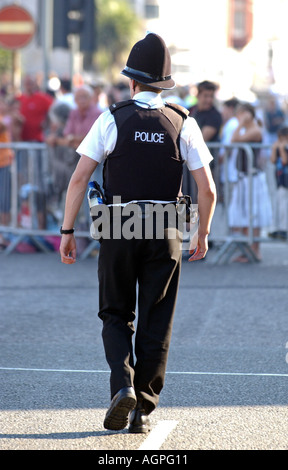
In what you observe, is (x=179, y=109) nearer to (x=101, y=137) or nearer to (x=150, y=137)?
(x=150, y=137)

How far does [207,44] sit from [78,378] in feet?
289

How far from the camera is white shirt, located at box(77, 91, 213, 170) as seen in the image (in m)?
4.81

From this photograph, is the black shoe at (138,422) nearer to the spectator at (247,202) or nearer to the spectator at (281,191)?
the spectator at (247,202)

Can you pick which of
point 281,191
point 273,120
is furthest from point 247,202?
point 273,120

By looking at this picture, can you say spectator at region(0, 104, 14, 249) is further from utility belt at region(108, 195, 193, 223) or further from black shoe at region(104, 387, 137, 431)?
black shoe at region(104, 387, 137, 431)

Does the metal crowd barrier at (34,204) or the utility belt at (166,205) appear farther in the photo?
the metal crowd barrier at (34,204)

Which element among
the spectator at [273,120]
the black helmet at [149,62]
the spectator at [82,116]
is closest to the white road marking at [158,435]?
the black helmet at [149,62]

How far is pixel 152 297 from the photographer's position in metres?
4.94

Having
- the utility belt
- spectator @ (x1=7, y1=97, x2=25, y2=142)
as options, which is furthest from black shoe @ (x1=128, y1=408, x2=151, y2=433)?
spectator @ (x1=7, y1=97, x2=25, y2=142)

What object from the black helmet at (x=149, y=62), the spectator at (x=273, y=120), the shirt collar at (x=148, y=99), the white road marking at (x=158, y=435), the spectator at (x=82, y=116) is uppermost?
the black helmet at (x=149, y=62)

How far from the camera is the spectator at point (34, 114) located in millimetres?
15033

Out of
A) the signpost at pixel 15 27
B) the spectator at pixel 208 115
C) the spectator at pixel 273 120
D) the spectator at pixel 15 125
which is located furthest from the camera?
the spectator at pixel 273 120
